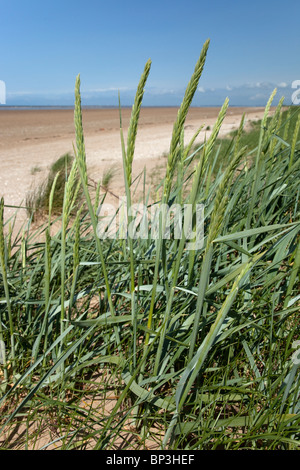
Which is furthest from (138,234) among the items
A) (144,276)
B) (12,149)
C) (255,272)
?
(12,149)

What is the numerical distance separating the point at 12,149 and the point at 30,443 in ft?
27.5

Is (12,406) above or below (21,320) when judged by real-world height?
below

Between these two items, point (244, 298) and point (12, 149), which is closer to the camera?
point (244, 298)

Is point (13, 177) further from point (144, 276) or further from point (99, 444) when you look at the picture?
point (99, 444)

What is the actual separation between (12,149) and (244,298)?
839 centimetres

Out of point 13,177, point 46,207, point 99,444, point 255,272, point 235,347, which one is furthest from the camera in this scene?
point 13,177

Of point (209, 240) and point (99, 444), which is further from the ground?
point (209, 240)

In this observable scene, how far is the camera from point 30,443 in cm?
88

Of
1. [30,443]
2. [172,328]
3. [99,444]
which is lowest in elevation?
[30,443]

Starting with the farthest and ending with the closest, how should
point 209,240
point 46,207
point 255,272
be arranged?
point 46,207 → point 255,272 → point 209,240

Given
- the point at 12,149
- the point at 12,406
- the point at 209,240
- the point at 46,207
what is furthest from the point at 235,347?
the point at 12,149

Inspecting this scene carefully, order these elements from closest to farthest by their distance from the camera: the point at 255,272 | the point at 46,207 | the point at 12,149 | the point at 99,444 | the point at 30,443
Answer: the point at 99,444 → the point at 30,443 → the point at 255,272 → the point at 46,207 → the point at 12,149
